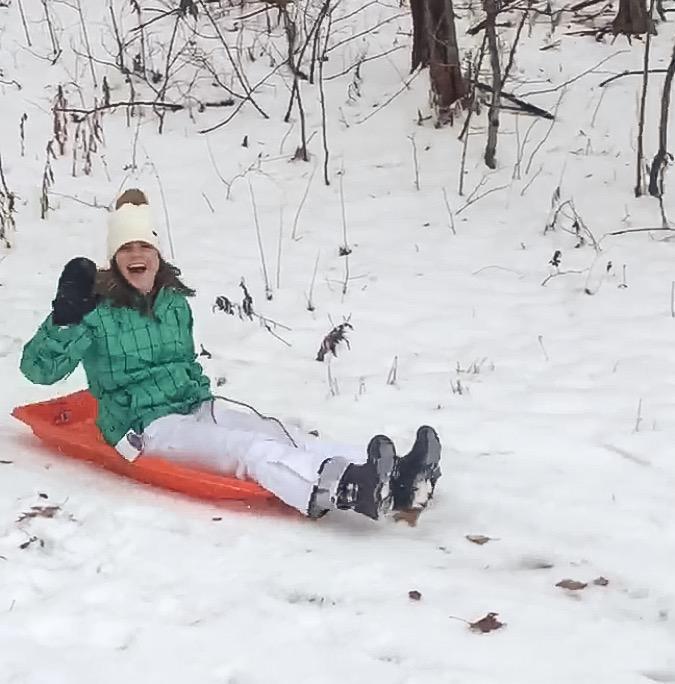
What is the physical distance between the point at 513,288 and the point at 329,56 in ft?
12.9

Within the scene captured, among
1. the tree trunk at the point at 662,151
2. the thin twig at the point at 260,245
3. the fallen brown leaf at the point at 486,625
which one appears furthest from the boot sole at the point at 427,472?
the tree trunk at the point at 662,151

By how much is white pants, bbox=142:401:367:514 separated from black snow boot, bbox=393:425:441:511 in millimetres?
176

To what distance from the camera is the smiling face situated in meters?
3.54

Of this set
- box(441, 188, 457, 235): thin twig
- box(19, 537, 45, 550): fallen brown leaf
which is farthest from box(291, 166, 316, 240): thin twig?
box(19, 537, 45, 550): fallen brown leaf

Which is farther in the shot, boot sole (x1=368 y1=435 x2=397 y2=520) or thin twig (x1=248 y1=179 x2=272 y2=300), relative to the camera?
thin twig (x1=248 y1=179 x2=272 y2=300)

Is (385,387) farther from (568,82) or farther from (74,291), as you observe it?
(568,82)

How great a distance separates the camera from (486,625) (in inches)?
99.4

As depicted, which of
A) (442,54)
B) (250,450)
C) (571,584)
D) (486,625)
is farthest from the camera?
(442,54)

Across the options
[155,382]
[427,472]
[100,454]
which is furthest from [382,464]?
[100,454]

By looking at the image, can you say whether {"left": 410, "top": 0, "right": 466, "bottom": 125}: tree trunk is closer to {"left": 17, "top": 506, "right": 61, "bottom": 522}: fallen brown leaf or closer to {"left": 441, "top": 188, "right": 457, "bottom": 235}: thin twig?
{"left": 441, "top": 188, "right": 457, "bottom": 235}: thin twig

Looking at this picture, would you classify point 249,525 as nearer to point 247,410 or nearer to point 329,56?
point 247,410

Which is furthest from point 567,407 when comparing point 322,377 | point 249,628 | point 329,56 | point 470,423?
point 329,56

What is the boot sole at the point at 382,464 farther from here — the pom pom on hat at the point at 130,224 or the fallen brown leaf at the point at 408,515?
the pom pom on hat at the point at 130,224

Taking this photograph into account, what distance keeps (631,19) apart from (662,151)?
2900mm
